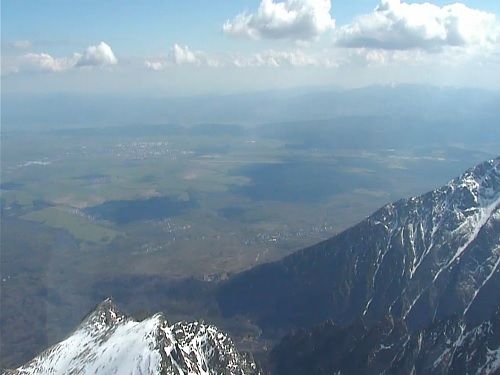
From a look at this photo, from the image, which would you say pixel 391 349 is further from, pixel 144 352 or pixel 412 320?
pixel 144 352

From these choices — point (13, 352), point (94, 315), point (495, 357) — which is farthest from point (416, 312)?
point (13, 352)

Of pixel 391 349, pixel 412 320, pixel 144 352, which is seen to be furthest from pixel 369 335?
pixel 144 352

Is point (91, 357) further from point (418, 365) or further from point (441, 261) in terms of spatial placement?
point (441, 261)

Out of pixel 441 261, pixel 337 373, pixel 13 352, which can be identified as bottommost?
pixel 13 352

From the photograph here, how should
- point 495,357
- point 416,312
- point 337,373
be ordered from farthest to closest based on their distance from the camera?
point 416,312, point 337,373, point 495,357

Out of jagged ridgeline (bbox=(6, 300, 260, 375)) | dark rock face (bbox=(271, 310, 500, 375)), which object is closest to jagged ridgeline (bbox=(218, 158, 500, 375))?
dark rock face (bbox=(271, 310, 500, 375))

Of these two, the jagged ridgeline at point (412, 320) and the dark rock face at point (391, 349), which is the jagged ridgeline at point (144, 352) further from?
the jagged ridgeline at point (412, 320)

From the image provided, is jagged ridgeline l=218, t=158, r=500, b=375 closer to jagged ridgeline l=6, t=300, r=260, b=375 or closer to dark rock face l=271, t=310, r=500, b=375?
dark rock face l=271, t=310, r=500, b=375

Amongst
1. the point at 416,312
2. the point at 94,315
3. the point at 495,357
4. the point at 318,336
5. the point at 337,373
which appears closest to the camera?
the point at 495,357
